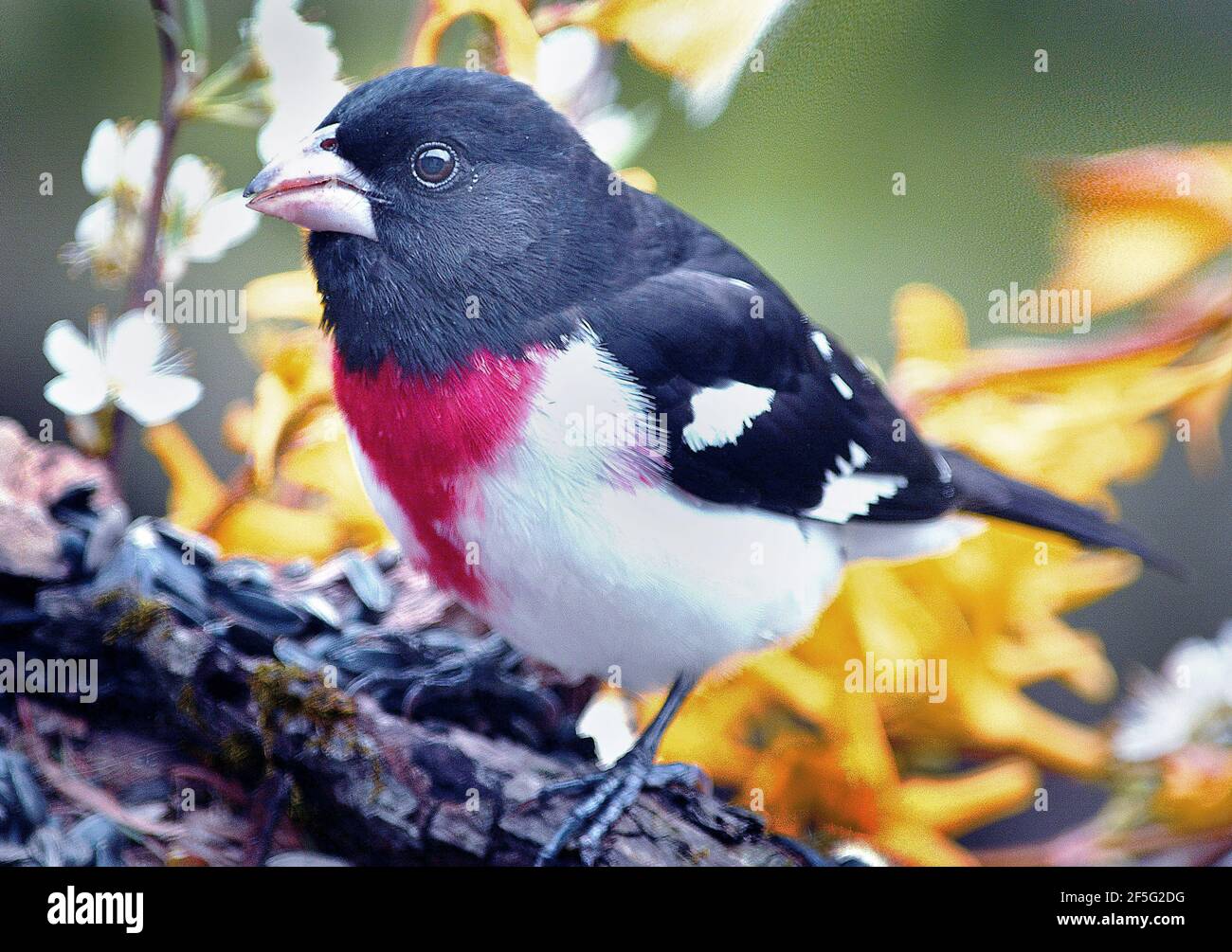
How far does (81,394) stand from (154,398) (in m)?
0.06

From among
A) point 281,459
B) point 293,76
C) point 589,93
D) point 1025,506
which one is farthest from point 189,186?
point 1025,506

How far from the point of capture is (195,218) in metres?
1.04

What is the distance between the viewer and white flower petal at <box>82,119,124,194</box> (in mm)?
1039

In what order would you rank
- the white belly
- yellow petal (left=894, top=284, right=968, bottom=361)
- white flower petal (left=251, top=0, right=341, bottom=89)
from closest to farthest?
→ the white belly, white flower petal (left=251, top=0, right=341, bottom=89), yellow petal (left=894, top=284, right=968, bottom=361)

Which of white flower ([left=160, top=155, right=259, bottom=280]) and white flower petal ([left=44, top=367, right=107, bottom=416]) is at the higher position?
white flower ([left=160, top=155, right=259, bottom=280])

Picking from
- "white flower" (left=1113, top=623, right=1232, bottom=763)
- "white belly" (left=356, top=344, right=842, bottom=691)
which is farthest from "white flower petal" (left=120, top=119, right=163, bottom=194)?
"white flower" (left=1113, top=623, right=1232, bottom=763)

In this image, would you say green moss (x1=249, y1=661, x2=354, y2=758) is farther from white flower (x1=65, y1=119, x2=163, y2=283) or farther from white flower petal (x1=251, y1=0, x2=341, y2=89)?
white flower petal (x1=251, y1=0, x2=341, y2=89)

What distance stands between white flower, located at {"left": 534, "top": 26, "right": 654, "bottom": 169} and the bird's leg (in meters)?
0.49

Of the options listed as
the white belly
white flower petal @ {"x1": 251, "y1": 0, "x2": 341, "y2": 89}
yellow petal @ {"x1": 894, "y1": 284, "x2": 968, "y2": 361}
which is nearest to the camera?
the white belly

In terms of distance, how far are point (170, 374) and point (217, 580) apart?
192 mm

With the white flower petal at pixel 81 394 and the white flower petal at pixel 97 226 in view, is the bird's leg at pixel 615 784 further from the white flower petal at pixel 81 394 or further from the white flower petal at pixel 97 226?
the white flower petal at pixel 97 226

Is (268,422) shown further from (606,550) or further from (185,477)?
(606,550)

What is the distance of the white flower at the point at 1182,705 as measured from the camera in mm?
1128
